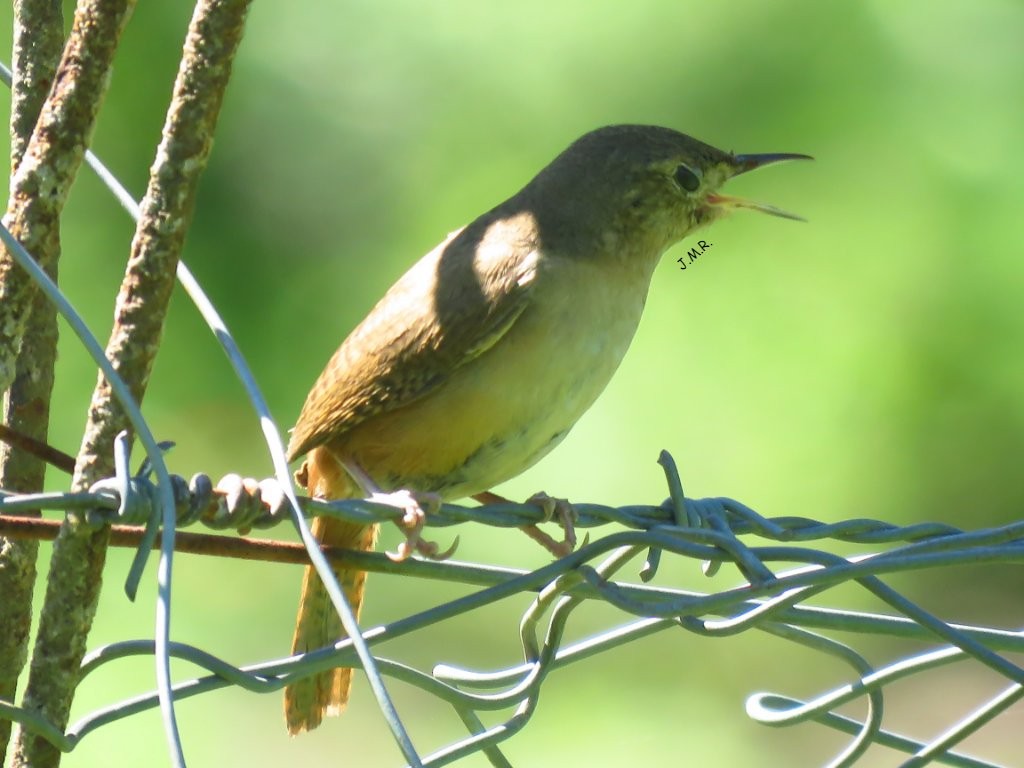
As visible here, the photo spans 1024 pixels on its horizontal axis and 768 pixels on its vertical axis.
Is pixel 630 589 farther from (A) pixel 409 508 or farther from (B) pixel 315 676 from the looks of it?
(B) pixel 315 676

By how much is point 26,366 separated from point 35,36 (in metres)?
0.51

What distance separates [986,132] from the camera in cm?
595

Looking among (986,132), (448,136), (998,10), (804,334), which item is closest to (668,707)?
(804,334)

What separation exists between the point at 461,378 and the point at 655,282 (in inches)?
93.2

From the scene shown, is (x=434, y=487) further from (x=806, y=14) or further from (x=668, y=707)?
(x=806, y=14)

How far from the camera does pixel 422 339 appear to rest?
10.1 ft

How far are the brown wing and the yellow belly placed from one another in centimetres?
4

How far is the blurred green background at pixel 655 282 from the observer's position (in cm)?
491

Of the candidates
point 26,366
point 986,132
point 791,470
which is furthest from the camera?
point 986,132

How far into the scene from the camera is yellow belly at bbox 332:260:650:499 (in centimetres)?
304

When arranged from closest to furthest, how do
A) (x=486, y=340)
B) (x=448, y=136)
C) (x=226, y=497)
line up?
(x=226, y=497) → (x=486, y=340) → (x=448, y=136)

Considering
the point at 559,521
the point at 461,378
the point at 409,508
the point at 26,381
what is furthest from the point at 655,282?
the point at 26,381

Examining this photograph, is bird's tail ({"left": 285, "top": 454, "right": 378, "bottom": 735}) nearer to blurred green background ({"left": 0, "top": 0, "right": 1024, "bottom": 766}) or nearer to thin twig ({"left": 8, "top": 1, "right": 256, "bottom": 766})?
thin twig ({"left": 8, "top": 1, "right": 256, "bottom": 766})

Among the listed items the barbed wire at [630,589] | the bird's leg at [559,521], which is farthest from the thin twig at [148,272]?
the bird's leg at [559,521]
